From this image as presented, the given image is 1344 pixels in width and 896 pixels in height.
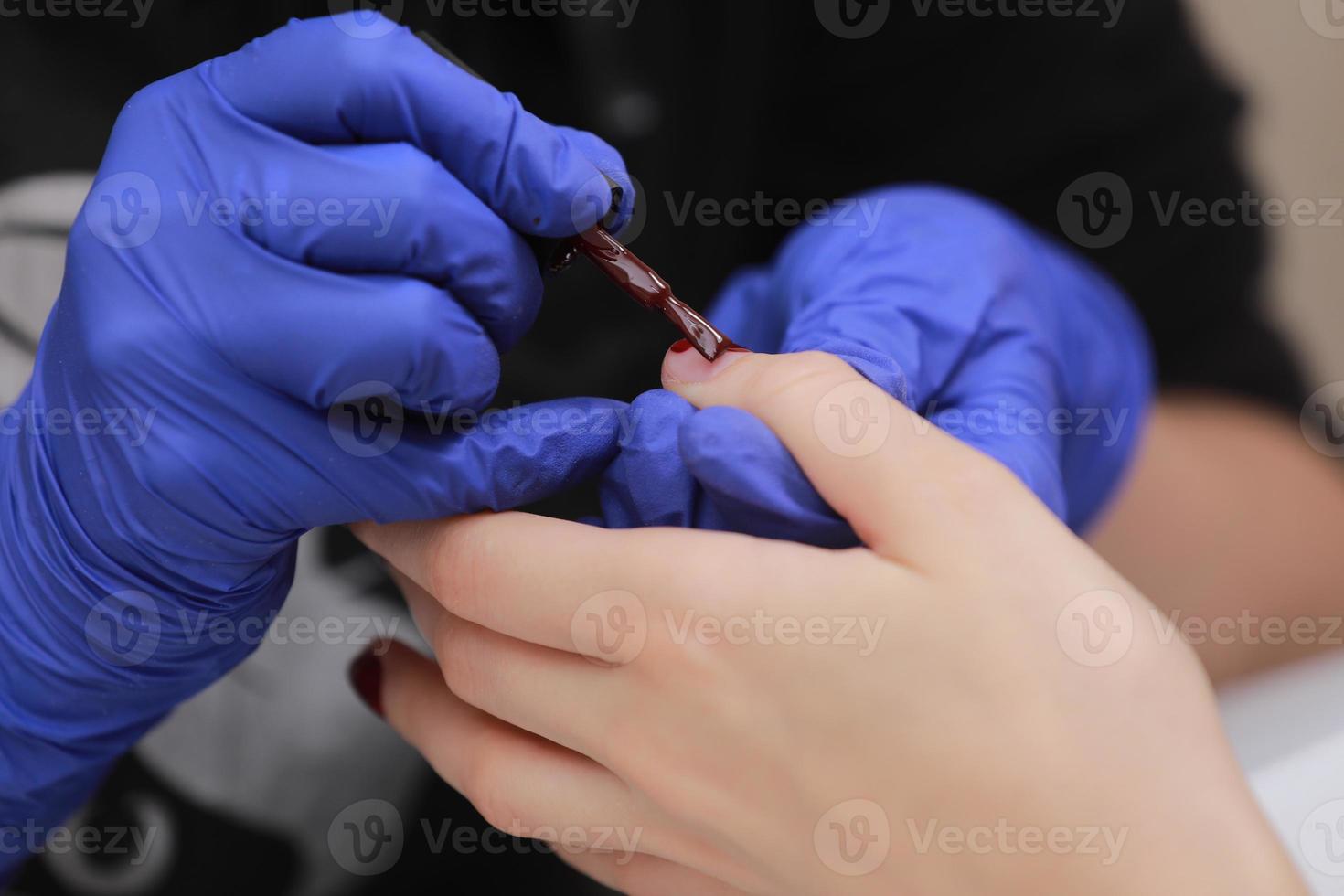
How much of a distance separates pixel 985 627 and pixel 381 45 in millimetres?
473

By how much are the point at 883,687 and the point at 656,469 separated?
196 mm

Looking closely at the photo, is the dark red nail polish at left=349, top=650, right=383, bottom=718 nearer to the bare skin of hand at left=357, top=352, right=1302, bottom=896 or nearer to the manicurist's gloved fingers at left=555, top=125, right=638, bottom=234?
the bare skin of hand at left=357, top=352, right=1302, bottom=896

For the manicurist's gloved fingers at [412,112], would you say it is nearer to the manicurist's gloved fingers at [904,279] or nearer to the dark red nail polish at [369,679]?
the manicurist's gloved fingers at [904,279]

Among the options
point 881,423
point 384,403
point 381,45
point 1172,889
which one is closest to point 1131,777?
point 1172,889

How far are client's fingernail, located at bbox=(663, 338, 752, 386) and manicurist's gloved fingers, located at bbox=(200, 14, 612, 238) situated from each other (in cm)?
13

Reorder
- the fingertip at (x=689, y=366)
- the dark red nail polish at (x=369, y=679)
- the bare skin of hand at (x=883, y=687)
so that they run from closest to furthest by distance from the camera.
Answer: the bare skin of hand at (x=883, y=687)
the fingertip at (x=689, y=366)
the dark red nail polish at (x=369, y=679)

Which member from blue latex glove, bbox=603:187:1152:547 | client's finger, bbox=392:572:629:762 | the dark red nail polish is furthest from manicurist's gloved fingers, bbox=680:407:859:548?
the dark red nail polish

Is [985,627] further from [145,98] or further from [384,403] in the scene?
[145,98]

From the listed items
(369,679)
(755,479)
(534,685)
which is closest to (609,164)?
(755,479)

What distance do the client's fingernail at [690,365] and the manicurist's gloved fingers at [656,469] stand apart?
0.10 ft

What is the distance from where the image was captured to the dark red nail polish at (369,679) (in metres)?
0.76

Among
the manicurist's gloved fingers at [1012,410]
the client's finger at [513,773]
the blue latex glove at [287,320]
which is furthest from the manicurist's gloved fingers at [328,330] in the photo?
the manicurist's gloved fingers at [1012,410]

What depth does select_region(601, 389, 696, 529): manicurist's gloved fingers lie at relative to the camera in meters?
0.60

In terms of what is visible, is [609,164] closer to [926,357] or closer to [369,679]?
[926,357]
